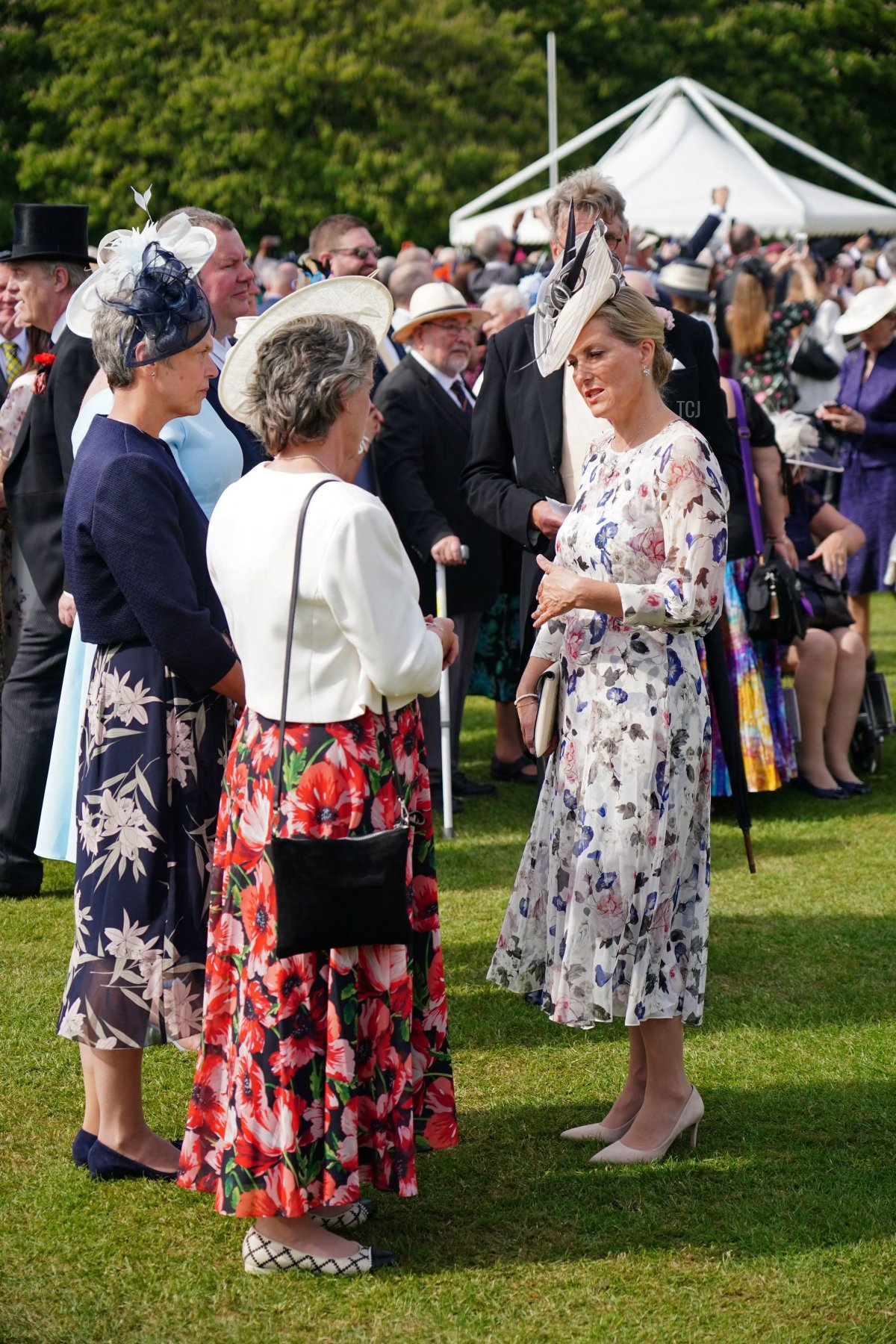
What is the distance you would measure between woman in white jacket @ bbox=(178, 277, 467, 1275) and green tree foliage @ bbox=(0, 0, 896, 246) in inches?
1167

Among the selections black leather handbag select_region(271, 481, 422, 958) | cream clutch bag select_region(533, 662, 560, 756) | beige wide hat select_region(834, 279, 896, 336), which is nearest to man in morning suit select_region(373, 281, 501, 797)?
beige wide hat select_region(834, 279, 896, 336)

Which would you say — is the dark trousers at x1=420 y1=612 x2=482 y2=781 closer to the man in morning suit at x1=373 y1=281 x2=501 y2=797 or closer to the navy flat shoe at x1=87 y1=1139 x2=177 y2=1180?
the man in morning suit at x1=373 y1=281 x2=501 y2=797

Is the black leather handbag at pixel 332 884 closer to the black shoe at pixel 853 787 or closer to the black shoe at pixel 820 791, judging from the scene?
the black shoe at pixel 820 791

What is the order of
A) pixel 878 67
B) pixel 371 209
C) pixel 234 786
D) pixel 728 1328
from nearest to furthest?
pixel 728 1328
pixel 234 786
pixel 371 209
pixel 878 67

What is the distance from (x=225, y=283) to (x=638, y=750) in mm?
2155

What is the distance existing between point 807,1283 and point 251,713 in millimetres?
1688

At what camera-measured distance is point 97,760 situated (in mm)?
3693

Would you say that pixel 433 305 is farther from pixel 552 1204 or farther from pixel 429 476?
pixel 552 1204

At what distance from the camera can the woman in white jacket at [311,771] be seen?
10.4 feet

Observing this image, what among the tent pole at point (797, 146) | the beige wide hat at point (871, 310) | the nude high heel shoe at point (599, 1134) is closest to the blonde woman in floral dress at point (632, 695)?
the nude high heel shoe at point (599, 1134)

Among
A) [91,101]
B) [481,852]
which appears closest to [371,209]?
[91,101]

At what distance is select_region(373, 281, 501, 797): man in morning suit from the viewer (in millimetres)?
7469

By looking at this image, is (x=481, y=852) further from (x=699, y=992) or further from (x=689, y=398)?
(x=699, y=992)

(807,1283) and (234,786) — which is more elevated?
(234,786)
